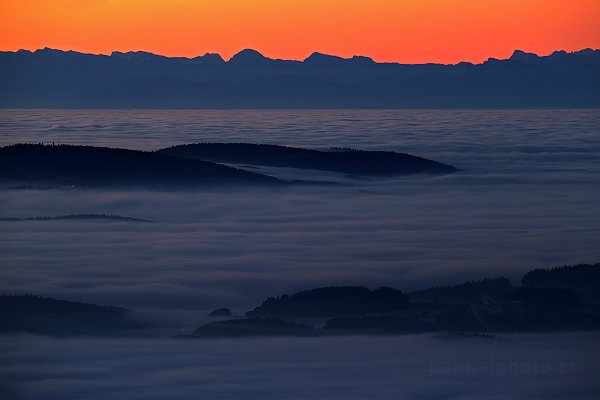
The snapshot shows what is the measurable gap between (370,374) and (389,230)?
29.1m

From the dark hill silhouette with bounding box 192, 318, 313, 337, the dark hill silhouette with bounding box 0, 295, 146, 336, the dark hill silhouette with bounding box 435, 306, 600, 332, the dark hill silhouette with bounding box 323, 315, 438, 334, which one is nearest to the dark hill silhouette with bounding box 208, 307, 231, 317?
the dark hill silhouette with bounding box 192, 318, 313, 337

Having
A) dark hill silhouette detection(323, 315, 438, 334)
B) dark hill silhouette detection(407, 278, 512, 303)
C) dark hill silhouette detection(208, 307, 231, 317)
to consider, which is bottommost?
dark hill silhouette detection(208, 307, 231, 317)

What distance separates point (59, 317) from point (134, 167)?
4229 cm

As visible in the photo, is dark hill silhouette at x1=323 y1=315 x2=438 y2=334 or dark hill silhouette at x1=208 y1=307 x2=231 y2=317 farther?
dark hill silhouette at x1=208 y1=307 x2=231 y2=317

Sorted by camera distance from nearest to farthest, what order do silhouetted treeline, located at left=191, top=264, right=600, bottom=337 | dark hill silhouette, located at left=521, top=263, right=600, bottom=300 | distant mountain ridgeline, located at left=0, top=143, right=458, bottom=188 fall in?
silhouetted treeline, located at left=191, top=264, right=600, bottom=337, dark hill silhouette, located at left=521, top=263, right=600, bottom=300, distant mountain ridgeline, located at left=0, top=143, right=458, bottom=188

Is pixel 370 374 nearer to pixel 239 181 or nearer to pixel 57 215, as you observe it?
pixel 57 215

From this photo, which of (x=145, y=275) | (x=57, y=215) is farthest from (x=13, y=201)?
(x=145, y=275)

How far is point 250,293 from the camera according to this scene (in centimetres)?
2994

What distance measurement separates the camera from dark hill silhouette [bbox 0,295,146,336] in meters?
23.5

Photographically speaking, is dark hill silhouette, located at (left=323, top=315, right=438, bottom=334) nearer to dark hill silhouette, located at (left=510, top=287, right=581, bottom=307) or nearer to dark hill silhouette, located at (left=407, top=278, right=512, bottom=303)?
dark hill silhouette, located at (left=407, top=278, right=512, bottom=303)

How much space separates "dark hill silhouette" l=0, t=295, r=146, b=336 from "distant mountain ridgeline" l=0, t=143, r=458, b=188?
35240 mm

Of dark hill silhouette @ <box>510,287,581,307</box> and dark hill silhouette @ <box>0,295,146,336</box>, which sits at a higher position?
dark hill silhouette @ <box>510,287,581,307</box>

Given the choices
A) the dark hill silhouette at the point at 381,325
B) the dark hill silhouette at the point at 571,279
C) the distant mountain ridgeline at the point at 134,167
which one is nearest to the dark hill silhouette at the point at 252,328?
the dark hill silhouette at the point at 381,325

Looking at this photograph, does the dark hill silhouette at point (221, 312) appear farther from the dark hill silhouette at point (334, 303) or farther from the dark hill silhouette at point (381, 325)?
the dark hill silhouette at point (381, 325)
